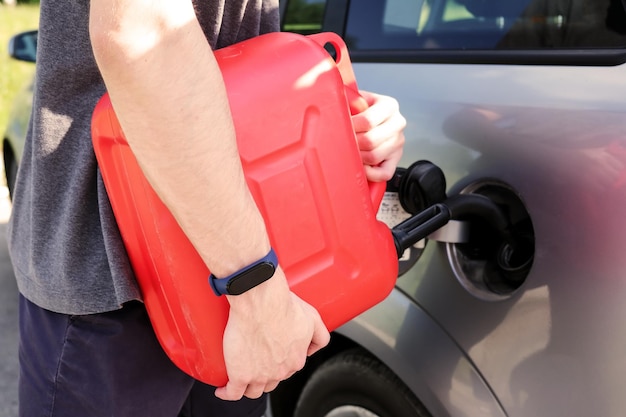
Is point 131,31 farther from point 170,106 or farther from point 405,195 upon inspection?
point 405,195

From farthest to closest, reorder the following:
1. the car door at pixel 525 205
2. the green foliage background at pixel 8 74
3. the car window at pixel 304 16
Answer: the green foliage background at pixel 8 74, the car window at pixel 304 16, the car door at pixel 525 205

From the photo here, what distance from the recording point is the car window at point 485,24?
1.29 m

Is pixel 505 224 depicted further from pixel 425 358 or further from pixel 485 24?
pixel 485 24

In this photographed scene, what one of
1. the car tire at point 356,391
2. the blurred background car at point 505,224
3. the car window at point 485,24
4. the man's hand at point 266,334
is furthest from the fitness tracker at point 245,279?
the car window at point 485,24

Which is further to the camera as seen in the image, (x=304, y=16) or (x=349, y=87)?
(x=304, y=16)

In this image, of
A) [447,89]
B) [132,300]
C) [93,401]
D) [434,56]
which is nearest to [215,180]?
[132,300]

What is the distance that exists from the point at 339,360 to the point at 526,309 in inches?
21.7

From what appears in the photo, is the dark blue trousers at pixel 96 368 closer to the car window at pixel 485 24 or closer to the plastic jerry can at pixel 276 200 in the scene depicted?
the plastic jerry can at pixel 276 200

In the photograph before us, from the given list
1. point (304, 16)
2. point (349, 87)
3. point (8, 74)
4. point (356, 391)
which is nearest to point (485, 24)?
point (349, 87)

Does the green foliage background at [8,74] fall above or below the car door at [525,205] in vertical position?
below

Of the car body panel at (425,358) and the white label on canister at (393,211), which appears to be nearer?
the car body panel at (425,358)

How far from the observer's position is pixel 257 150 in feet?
3.24

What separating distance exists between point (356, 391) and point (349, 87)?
72 centimetres

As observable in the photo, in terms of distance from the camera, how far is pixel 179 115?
824 millimetres
